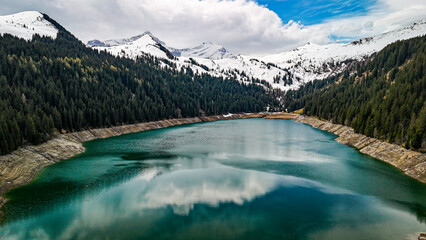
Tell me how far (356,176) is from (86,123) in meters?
74.5

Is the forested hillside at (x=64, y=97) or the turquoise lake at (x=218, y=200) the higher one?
the forested hillside at (x=64, y=97)

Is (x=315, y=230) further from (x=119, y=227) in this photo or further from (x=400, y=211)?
(x=119, y=227)

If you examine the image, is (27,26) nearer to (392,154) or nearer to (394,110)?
(394,110)

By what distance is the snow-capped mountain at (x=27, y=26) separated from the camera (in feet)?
501

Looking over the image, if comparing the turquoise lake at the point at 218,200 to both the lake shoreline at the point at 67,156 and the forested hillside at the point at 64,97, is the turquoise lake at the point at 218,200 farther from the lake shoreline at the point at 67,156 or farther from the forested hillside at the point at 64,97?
the forested hillside at the point at 64,97

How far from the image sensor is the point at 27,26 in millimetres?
174500

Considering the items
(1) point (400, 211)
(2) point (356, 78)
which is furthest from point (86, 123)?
(2) point (356, 78)

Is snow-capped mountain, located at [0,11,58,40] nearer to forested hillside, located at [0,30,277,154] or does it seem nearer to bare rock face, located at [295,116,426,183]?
forested hillside, located at [0,30,277,154]

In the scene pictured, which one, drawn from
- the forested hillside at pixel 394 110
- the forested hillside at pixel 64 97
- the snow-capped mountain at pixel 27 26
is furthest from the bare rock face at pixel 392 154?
the snow-capped mountain at pixel 27 26

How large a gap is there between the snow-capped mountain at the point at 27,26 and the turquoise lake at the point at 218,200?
157381 mm

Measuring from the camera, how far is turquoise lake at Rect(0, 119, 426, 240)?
2028cm

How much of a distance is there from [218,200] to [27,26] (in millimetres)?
214315

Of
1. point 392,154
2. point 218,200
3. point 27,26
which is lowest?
point 218,200

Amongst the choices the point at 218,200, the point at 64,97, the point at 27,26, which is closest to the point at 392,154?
the point at 218,200
